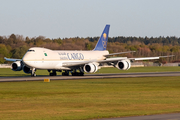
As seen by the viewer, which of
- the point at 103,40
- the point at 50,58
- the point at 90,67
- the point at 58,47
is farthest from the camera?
the point at 58,47

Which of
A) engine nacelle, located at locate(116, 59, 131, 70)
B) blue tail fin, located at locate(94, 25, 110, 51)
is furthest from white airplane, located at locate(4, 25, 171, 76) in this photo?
blue tail fin, located at locate(94, 25, 110, 51)

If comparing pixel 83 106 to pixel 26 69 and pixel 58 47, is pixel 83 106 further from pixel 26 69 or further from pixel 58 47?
pixel 58 47

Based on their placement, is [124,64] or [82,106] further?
[124,64]

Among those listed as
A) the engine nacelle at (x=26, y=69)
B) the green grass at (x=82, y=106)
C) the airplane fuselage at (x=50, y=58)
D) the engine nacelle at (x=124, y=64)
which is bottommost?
the green grass at (x=82, y=106)

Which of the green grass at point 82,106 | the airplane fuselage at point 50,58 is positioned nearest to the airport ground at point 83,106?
the green grass at point 82,106

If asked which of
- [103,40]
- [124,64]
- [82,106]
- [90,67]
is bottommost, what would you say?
[82,106]

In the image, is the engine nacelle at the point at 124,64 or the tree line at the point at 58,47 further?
the tree line at the point at 58,47

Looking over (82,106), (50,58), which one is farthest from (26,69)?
(82,106)

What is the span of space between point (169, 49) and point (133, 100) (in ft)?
470

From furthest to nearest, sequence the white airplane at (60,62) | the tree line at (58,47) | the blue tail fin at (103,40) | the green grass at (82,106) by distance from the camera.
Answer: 1. the tree line at (58,47)
2. the blue tail fin at (103,40)
3. the white airplane at (60,62)
4. the green grass at (82,106)

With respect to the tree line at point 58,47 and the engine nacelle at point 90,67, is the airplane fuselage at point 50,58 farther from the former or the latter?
the tree line at point 58,47

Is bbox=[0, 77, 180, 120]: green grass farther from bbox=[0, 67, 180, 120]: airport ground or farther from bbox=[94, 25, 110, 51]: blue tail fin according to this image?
bbox=[94, 25, 110, 51]: blue tail fin

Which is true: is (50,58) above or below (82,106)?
above

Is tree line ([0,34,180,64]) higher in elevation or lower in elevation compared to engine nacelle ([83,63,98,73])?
higher
